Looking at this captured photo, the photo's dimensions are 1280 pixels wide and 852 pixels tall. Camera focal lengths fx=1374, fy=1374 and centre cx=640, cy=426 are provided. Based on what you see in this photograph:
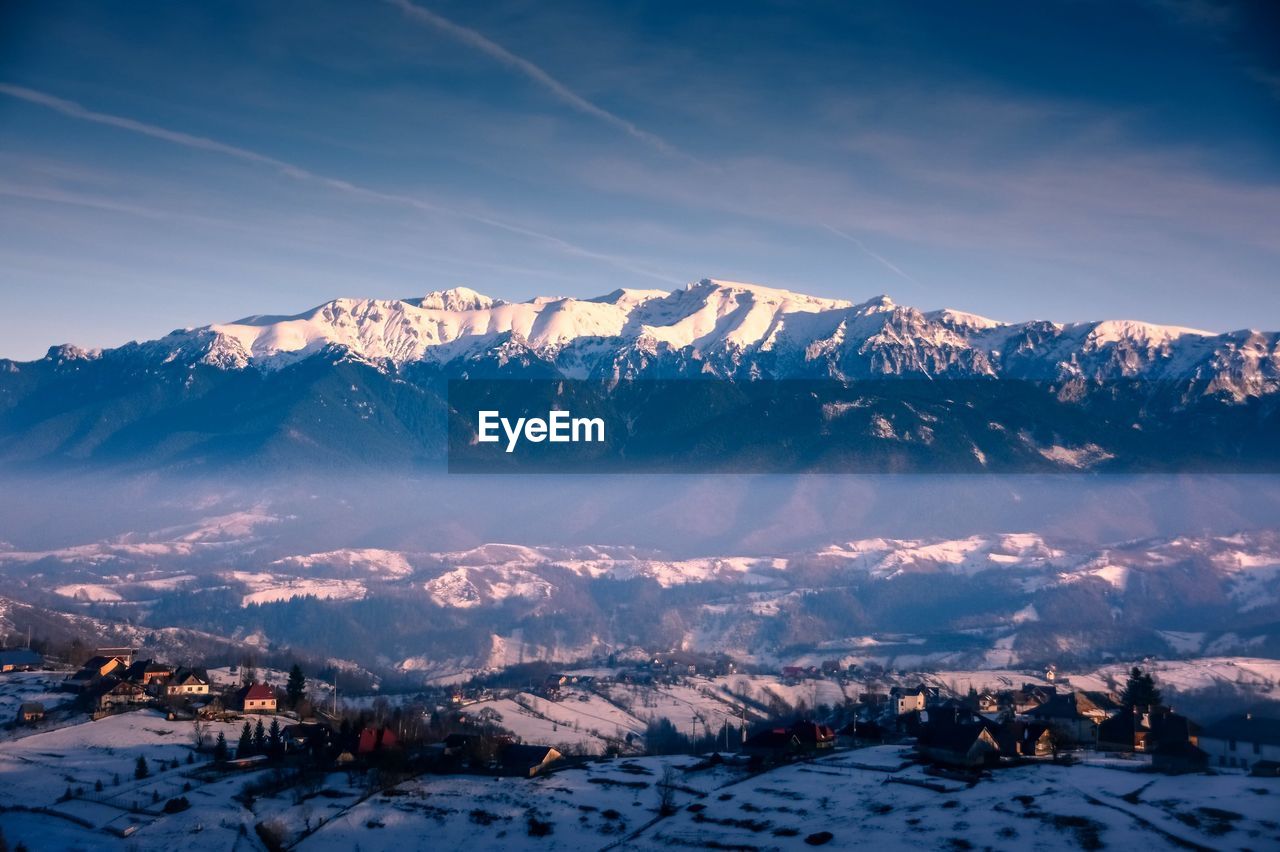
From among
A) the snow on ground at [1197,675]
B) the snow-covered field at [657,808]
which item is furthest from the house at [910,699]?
the snow-covered field at [657,808]

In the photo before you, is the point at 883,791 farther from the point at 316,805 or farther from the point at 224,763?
the point at 224,763

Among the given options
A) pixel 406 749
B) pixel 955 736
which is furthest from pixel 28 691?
pixel 955 736

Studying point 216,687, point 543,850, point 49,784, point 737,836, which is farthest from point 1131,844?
point 216,687

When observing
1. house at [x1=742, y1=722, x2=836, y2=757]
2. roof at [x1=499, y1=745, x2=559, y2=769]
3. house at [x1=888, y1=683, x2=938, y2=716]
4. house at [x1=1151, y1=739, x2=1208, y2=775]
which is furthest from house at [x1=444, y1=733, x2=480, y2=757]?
house at [x1=888, y1=683, x2=938, y2=716]

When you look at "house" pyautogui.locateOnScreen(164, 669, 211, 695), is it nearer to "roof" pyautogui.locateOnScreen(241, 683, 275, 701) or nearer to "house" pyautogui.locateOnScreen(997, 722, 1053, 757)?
"roof" pyautogui.locateOnScreen(241, 683, 275, 701)

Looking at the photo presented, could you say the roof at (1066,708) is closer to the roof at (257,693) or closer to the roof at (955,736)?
the roof at (955,736)
